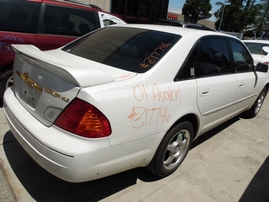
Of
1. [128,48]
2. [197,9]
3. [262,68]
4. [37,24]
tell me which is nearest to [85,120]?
[128,48]

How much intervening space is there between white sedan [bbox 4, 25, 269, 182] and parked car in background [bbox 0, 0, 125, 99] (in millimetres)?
1285

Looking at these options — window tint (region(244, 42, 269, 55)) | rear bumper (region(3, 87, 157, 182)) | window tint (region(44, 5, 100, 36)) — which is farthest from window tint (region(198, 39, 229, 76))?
window tint (region(244, 42, 269, 55))

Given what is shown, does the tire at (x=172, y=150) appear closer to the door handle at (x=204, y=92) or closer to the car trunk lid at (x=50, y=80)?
the door handle at (x=204, y=92)

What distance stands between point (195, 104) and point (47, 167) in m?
1.56

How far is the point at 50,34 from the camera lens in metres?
3.95

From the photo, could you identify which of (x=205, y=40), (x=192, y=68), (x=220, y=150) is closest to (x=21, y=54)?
(x=192, y=68)

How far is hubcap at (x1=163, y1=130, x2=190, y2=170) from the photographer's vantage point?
2.50 metres

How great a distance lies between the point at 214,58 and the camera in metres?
2.86

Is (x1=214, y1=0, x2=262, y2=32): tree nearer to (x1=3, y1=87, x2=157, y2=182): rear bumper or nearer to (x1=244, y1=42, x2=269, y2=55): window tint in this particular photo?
(x1=244, y1=42, x2=269, y2=55): window tint

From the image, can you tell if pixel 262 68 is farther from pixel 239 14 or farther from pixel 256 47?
pixel 239 14

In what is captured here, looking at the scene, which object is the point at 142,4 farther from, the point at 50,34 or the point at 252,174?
the point at 252,174

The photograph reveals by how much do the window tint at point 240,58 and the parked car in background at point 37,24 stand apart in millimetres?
2712

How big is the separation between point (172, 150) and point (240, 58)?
1964 millimetres

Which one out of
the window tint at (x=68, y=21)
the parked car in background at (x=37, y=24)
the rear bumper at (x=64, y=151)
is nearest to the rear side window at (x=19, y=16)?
the parked car in background at (x=37, y=24)
